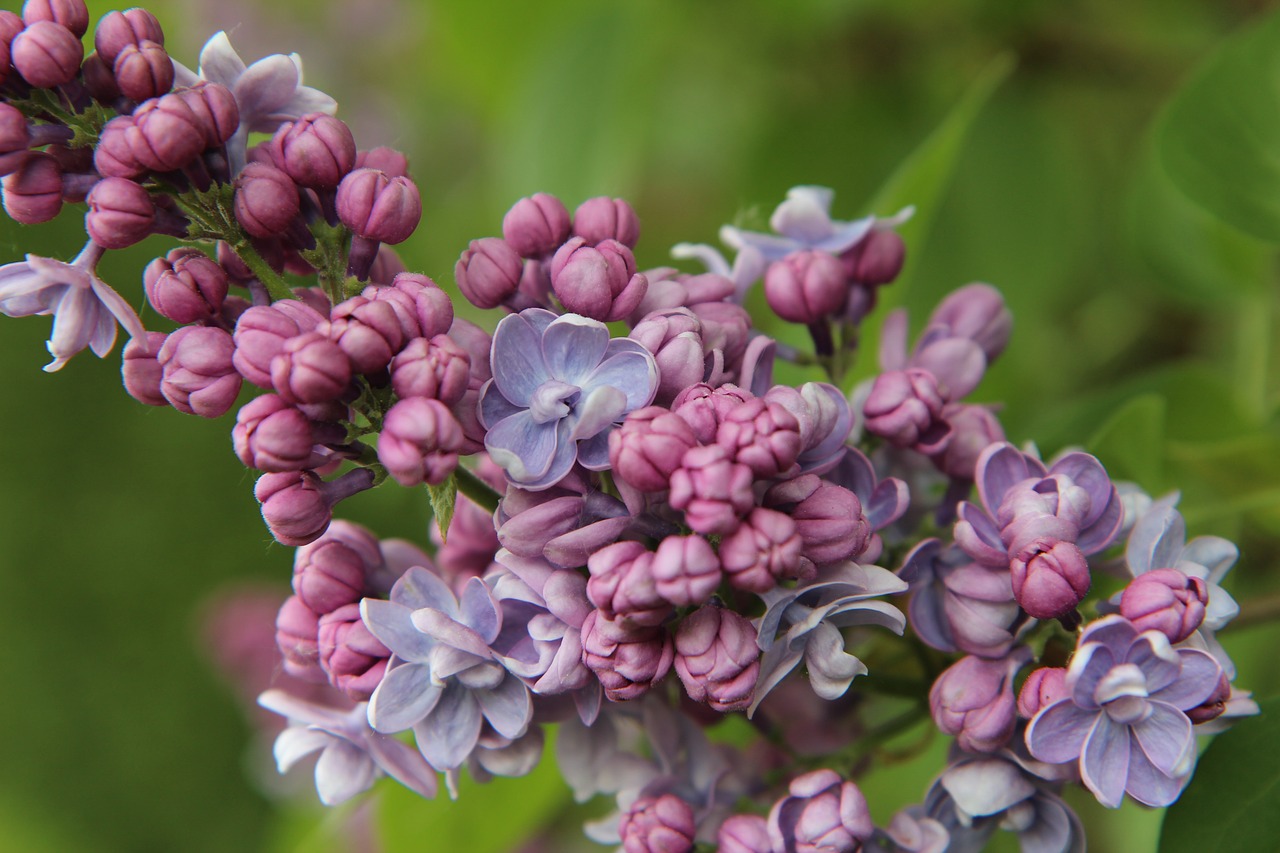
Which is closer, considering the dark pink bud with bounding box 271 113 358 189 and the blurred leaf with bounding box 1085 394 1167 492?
the dark pink bud with bounding box 271 113 358 189

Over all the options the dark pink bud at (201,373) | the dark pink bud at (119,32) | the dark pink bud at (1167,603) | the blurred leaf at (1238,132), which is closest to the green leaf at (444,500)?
Answer: the dark pink bud at (201,373)

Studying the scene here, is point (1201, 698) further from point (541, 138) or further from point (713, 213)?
point (713, 213)

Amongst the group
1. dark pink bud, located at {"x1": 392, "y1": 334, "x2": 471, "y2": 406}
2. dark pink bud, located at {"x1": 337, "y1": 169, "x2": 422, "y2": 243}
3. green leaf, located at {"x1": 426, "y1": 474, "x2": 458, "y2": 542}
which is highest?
dark pink bud, located at {"x1": 337, "y1": 169, "x2": 422, "y2": 243}

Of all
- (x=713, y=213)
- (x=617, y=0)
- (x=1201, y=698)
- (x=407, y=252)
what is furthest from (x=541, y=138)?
→ (x=1201, y=698)

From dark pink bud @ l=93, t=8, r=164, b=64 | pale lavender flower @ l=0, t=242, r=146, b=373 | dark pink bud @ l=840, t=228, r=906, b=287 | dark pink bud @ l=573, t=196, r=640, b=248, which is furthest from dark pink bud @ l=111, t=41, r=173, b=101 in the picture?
dark pink bud @ l=840, t=228, r=906, b=287

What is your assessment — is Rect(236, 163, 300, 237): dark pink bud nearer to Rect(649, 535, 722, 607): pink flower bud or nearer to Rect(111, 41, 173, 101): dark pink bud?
Rect(111, 41, 173, 101): dark pink bud

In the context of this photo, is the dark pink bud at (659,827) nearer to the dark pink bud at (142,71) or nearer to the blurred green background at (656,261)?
the blurred green background at (656,261)

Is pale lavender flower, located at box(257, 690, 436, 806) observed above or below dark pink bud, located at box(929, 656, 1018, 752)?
below
